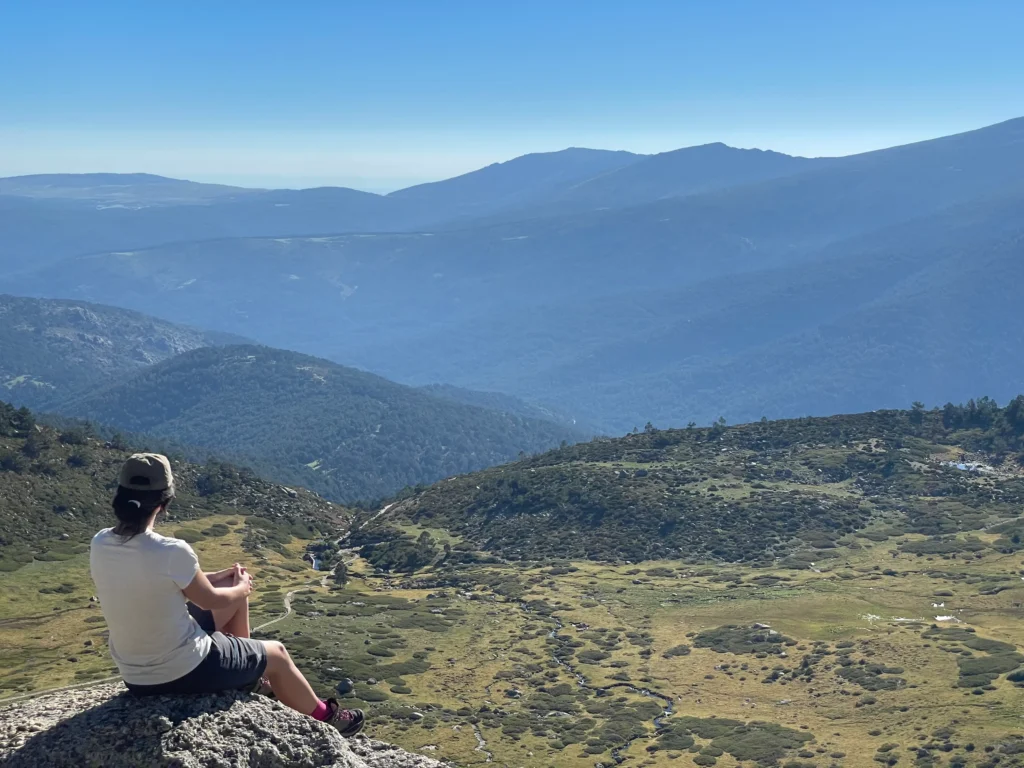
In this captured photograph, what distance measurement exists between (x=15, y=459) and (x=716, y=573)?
2545 inches

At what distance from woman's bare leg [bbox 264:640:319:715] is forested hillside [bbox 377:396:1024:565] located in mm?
93315

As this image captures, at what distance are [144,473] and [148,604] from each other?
4.93 ft

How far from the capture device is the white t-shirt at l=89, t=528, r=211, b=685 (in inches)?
470

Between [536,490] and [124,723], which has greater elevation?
[124,723]

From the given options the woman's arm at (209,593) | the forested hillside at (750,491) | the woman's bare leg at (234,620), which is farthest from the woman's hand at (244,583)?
the forested hillside at (750,491)

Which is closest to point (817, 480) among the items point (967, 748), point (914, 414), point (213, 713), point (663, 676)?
point (914, 414)

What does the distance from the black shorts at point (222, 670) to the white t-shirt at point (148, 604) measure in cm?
12

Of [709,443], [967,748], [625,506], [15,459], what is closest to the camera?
[967,748]

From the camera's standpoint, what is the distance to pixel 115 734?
1205cm

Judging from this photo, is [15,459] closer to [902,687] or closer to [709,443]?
[902,687]

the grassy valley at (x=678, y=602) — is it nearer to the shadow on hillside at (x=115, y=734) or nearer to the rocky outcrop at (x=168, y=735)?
the rocky outcrop at (x=168, y=735)

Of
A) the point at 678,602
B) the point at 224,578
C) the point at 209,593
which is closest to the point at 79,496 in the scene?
the point at 678,602

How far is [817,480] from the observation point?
12556 centimetres

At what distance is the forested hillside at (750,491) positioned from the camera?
109m
